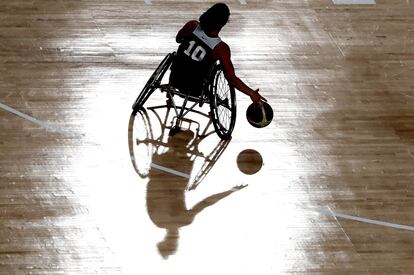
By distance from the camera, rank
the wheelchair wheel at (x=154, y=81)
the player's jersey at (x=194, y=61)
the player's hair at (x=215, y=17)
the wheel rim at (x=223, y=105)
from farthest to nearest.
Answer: the wheelchair wheel at (x=154, y=81) < the wheel rim at (x=223, y=105) < the player's jersey at (x=194, y=61) < the player's hair at (x=215, y=17)

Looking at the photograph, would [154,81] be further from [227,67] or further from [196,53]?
[227,67]

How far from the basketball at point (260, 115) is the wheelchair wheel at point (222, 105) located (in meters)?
0.16

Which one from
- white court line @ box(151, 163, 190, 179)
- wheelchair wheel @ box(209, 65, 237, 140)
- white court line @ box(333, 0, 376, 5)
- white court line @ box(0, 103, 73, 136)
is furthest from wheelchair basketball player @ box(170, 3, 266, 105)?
white court line @ box(333, 0, 376, 5)

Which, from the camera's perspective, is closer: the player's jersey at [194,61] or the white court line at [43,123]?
the player's jersey at [194,61]

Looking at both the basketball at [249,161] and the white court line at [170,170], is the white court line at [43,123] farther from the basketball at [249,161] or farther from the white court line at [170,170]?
the basketball at [249,161]

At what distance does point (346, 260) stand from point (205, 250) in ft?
4.12

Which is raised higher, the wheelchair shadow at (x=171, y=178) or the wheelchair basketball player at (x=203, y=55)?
the wheelchair basketball player at (x=203, y=55)

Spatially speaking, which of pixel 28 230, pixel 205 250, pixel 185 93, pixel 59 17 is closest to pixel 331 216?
pixel 205 250

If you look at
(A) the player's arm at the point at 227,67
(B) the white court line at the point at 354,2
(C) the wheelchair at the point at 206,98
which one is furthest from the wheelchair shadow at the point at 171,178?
(B) the white court line at the point at 354,2

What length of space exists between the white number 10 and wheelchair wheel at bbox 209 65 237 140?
0.24 metres

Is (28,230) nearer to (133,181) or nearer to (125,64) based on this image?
(133,181)

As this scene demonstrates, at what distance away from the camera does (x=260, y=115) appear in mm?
8188

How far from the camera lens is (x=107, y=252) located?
728 centimetres

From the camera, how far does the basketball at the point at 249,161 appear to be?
26.9 feet
